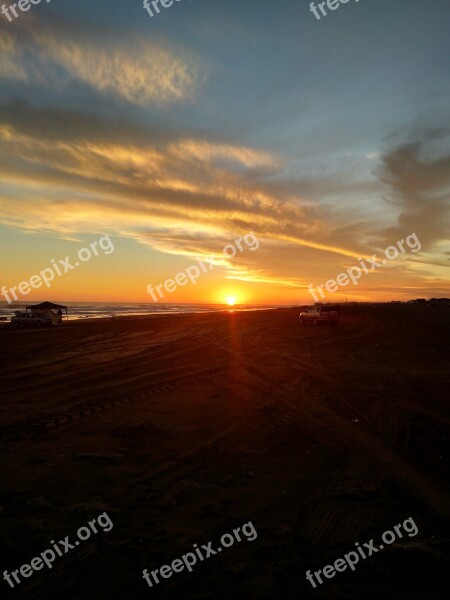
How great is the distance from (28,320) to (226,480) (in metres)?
33.7

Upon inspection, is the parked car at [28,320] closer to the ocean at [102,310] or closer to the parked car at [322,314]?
the ocean at [102,310]

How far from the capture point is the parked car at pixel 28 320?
34.3m

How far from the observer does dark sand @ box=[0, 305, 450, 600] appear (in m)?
3.66

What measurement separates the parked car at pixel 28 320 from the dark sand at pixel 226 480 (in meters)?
24.6

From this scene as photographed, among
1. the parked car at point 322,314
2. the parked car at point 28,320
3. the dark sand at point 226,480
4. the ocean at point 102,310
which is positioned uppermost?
the ocean at point 102,310

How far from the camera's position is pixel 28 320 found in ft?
113

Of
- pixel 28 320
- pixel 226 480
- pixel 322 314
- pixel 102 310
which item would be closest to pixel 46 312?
pixel 28 320

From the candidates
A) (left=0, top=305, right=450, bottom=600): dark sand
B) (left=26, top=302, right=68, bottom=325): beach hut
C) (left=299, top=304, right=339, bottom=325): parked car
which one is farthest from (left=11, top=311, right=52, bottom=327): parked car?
(left=0, top=305, right=450, bottom=600): dark sand

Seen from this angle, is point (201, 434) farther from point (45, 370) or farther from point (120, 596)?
point (45, 370)

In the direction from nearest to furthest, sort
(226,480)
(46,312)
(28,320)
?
(226,480)
(28,320)
(46,312)

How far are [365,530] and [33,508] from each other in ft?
12.5

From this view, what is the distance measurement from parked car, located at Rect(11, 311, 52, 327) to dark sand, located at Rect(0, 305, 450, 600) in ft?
80.6

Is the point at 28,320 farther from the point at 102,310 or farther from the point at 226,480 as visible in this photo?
the point at 102,310

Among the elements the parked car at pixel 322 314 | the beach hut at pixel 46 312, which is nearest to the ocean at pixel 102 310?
the beach hut at pixel 46 312
